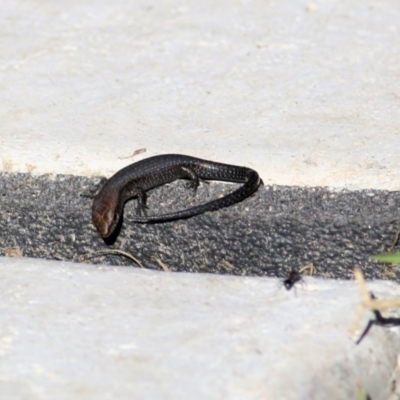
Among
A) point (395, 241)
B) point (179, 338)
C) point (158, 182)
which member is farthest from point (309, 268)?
point (179, 338)

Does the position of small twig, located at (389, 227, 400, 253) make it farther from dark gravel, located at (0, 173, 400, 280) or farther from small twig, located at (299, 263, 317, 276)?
small twig, located at (299, 263, 317, 276)

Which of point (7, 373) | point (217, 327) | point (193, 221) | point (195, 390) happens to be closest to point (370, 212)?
point (193, 221)

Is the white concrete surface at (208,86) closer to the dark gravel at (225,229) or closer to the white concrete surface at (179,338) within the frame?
the dark gravel at (225,229)

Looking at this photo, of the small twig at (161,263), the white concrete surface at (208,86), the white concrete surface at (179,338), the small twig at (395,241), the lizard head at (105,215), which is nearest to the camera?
the white concrete surface at (179,338)

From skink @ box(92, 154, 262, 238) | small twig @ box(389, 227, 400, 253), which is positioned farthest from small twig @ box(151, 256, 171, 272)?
small twig @ box(389, 227, 400, 253)

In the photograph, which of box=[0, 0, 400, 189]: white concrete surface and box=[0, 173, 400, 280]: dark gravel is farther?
box=[0, 0, 400, 189]: white concrete surface

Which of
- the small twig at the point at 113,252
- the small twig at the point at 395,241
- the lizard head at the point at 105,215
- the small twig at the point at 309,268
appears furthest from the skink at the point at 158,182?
the small twig at the point at 395,241

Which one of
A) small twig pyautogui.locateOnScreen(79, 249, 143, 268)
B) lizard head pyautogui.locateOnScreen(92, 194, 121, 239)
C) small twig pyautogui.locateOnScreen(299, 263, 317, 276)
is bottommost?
small twig pyautogui.locateOnScreen(79, 249, 143, 268)
